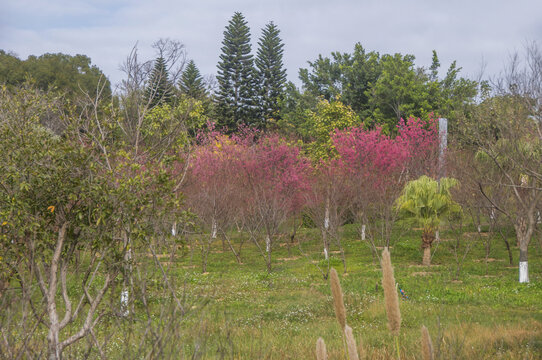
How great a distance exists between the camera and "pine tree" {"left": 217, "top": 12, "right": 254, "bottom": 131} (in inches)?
1780

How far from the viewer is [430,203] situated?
19.2 m

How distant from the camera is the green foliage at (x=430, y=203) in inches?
755

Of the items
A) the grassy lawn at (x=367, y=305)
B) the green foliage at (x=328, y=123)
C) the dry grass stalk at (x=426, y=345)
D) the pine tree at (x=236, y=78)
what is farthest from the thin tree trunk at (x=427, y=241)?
the pine tree at (x=236, y=78)

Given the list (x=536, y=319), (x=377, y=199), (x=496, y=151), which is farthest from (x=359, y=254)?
(x=536, y=319)

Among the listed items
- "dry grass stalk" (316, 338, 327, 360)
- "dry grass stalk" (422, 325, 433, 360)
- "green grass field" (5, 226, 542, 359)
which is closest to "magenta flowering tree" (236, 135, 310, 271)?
"green grass field" (5, 226, 542, 359)

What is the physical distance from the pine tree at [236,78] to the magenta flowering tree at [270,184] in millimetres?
11829

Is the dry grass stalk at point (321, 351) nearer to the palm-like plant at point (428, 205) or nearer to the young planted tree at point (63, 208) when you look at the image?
the young planted tree at point (63, 208)

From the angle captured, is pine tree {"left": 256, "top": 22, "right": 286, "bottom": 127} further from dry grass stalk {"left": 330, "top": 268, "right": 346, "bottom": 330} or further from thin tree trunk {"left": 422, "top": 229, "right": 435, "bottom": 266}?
dry grass stalk {"left": 330, "top": 268, "right": 346, "bottom": 330}

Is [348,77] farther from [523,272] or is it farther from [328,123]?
[523,272]

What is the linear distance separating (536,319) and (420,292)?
4.07 meters

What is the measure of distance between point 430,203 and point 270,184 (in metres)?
8.32

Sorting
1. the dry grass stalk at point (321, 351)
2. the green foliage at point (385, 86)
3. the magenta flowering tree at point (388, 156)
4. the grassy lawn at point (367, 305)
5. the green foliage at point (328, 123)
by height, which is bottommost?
the grassy lawn at point (367, 305)

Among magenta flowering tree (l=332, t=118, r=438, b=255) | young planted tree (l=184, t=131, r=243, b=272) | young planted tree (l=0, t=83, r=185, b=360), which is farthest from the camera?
magenta flowering tree (l=332, t=118, r=438, b=255)

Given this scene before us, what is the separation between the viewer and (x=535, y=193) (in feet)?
48.3
